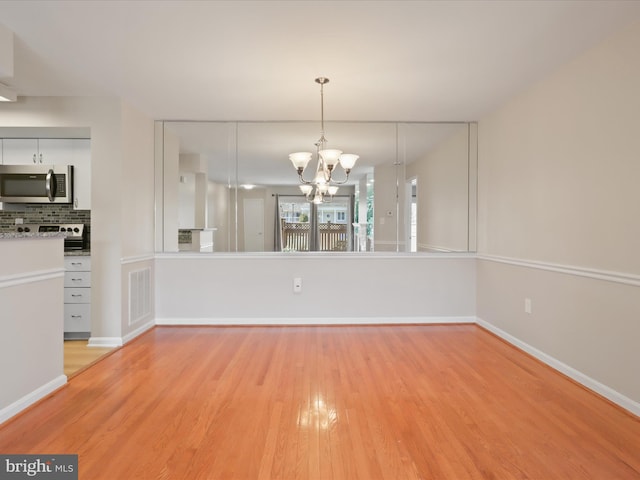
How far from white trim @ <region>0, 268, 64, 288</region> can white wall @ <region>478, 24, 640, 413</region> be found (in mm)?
3720

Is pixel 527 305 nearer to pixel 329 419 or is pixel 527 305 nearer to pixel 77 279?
pixel 329 419

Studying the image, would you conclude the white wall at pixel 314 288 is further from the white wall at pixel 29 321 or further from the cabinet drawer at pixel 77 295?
the white wall at pixel 29 321

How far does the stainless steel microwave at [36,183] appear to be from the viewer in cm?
405

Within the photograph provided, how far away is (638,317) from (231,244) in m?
3.71

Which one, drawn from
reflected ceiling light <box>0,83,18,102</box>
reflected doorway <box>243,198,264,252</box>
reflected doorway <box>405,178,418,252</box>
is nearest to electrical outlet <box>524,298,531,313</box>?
reflected doorway <box>405,178,418,252</box>

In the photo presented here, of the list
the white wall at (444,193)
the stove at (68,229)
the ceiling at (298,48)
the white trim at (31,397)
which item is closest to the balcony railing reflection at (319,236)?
the white wall at (444,193)

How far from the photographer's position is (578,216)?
2.94 meters

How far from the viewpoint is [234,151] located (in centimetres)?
464

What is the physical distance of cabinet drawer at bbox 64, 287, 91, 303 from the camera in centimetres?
393

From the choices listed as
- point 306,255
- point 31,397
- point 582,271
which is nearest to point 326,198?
point 306,255

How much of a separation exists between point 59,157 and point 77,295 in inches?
56.8

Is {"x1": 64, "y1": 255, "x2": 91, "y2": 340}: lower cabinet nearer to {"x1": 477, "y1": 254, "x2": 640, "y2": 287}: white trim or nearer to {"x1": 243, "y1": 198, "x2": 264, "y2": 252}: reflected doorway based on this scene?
{"x1": 243, "y1": 198, "x2": 264, "y2": 252}: reflected doorway

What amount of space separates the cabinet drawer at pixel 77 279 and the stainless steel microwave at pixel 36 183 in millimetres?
780

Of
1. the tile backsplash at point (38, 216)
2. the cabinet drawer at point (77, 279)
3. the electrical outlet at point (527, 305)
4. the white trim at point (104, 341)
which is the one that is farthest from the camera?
the tile backsplash at point (38, 216)
